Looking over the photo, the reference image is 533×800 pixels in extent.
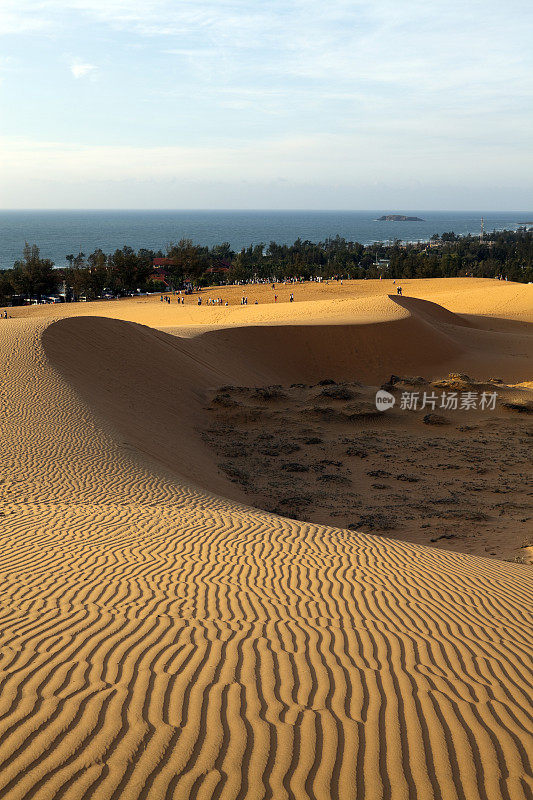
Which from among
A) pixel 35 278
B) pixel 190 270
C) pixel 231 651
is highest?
pixel 190 270

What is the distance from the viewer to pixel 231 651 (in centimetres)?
536

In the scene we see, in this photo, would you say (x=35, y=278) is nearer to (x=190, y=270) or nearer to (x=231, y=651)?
(x=190, y=270)

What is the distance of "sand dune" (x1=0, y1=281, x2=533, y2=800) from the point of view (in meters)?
3.85

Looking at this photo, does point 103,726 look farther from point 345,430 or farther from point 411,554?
point 345,430

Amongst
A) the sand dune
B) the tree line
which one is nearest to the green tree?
the tree line

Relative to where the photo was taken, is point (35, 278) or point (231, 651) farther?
point (35, 278)

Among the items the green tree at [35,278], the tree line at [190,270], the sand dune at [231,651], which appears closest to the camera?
the sand dune at [231,651]

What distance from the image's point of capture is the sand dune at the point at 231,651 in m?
3.85

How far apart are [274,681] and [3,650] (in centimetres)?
217

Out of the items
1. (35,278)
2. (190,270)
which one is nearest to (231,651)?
(35,278)

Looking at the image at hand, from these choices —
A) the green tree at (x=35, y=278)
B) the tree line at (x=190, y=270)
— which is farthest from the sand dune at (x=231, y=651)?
the tree line at (x=190, y=270)

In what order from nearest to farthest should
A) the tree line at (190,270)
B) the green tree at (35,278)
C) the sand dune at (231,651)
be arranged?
the sand dune at (231,651) < the green tree at (35,278) < the tree line at (190,270)

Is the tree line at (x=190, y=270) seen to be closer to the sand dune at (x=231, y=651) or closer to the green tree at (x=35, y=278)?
the green tree at (x=35, y=278)

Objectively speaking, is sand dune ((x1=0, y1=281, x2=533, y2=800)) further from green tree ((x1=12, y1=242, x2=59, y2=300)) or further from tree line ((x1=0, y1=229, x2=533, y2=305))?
tree line ((x1=0, y1=229, x2=533, y2=305))
